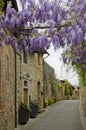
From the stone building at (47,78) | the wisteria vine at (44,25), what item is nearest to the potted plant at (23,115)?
the stone building at (47,78)

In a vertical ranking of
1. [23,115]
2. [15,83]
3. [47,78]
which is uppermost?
[47,78]

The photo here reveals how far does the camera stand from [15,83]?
20.3 metres

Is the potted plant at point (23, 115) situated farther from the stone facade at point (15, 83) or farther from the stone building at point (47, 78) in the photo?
the stone building at point (47, 78)

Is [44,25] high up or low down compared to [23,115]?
up

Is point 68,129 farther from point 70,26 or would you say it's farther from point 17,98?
point 70,26

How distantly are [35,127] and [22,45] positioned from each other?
12.0m

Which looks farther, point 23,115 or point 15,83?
point 23,115

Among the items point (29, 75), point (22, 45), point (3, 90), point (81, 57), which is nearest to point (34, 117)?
point (29, 75)

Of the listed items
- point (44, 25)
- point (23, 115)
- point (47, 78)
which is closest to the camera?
point (44, 25)

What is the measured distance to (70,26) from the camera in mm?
8625

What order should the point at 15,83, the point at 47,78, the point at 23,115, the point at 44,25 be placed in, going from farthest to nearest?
the point at 47,78
the point at 23,115
the point at 15,83
the point at 44,25

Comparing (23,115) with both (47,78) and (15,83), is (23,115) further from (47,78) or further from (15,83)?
(47,78)

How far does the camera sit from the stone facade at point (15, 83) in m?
15.4

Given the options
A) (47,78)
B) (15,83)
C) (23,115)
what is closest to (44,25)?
(15,83)
